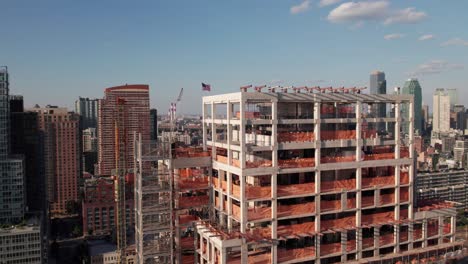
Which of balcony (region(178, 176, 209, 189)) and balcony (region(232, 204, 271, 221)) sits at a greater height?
balcony (region(178, 176, 209, 189))

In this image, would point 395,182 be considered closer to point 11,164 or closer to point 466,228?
point 11,164

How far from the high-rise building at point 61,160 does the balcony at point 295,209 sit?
145m

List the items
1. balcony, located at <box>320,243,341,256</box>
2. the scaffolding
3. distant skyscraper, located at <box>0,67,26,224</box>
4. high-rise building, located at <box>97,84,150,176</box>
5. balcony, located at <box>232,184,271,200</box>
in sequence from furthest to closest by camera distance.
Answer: high-rise building, located at <box>97,84,150,176</box>
distant skyscraper, located at <box>0,67,26,224</box>
the scaffolding
balcony, located at <box>320,243,341,256</box>
balcony, located at <box>232,184,271,200</box>

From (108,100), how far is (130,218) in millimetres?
56917

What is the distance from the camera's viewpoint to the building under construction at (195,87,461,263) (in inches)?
1166

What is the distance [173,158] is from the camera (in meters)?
33.2

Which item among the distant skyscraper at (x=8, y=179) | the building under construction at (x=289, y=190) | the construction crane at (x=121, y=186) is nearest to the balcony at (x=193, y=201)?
the building under construction at (x=289, y=190)

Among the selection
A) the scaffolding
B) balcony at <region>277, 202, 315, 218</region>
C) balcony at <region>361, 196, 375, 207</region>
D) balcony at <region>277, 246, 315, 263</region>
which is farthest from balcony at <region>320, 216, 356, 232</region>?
the scaffolding

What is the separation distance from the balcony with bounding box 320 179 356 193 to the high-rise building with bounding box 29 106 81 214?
145m

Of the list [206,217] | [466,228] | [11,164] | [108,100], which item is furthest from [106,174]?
[206,217]

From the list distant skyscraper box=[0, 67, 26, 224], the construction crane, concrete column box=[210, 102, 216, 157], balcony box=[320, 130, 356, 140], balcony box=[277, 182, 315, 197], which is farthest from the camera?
distant skyscraper box=[0, 67, 26, 224]

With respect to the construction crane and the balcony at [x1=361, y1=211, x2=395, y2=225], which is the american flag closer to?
the balcony at [x1=361, y1=211, x2=395, y2=225]

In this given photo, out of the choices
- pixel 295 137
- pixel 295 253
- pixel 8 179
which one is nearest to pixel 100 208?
pixel 8 179

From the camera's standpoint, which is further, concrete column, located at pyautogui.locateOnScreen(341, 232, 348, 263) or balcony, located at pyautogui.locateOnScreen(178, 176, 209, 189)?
balcony, located at pyautogui.locateOnScreen(178, 176, 209, 189)
